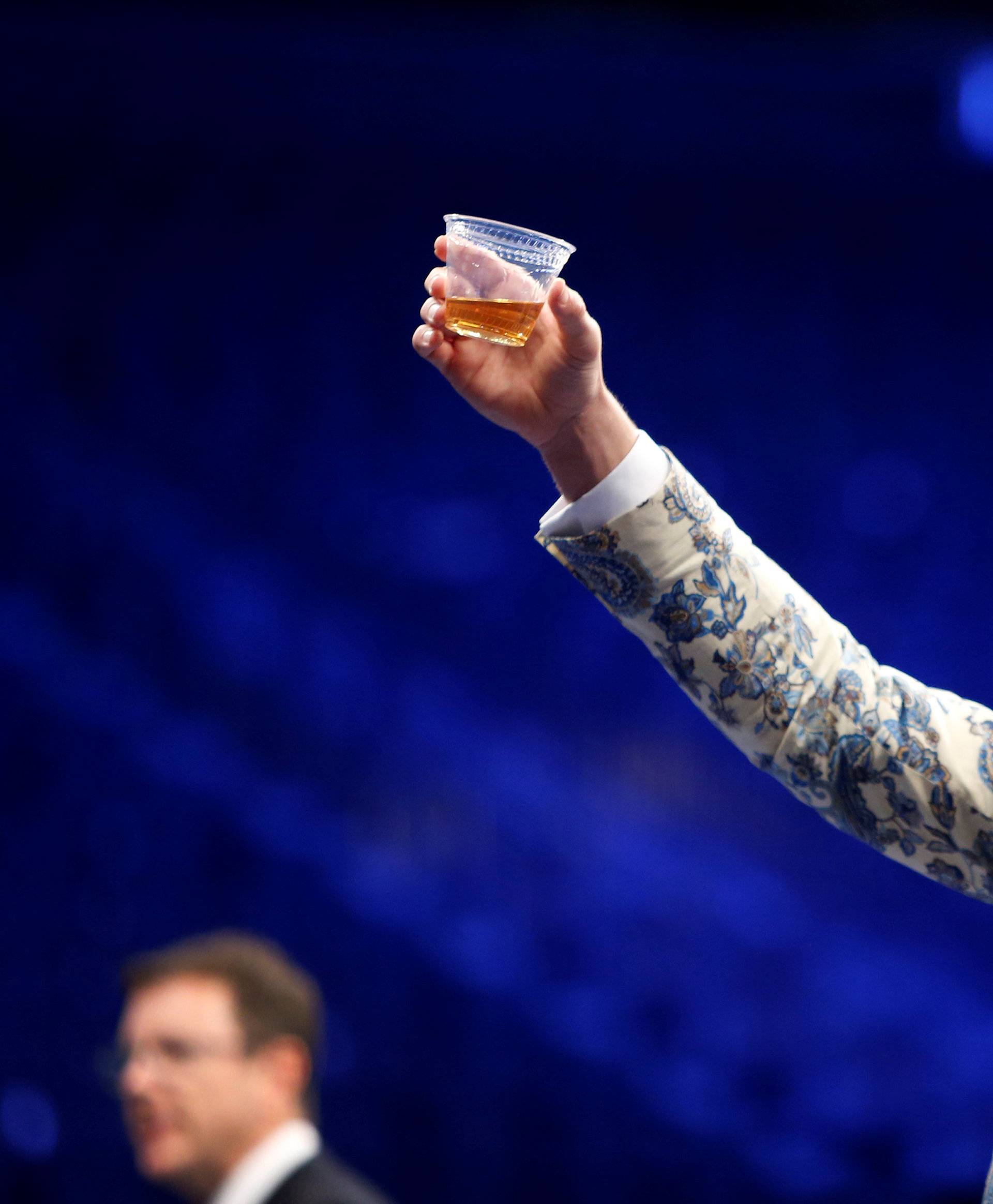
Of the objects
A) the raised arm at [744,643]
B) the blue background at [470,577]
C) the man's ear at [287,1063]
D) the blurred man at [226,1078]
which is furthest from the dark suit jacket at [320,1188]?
the blue background at [470,577]

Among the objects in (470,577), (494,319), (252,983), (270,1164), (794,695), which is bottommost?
(270,1164)

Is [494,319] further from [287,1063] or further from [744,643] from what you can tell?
[287,1063]

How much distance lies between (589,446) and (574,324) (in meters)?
0.09

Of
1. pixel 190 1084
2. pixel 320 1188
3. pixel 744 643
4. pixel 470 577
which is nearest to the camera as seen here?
pixel 744 643

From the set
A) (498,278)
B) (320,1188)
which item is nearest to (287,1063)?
(320,1188)

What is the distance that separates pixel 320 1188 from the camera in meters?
1.22

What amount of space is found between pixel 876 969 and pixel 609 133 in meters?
2.29

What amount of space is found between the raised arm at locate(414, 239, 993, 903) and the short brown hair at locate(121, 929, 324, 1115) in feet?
2.37

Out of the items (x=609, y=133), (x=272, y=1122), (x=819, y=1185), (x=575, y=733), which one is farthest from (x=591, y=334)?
(x=819, y=1185)

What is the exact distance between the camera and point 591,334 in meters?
0.97

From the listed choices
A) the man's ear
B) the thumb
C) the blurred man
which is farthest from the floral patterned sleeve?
the man's ear

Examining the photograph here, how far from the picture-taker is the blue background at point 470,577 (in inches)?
132

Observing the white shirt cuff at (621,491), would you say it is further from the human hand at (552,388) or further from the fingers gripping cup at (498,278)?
the fingers gripping cup at (498,278)

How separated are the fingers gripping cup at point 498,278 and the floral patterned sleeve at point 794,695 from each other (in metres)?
0.17
